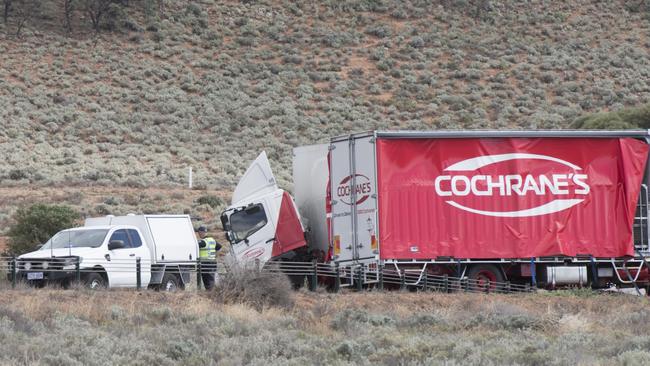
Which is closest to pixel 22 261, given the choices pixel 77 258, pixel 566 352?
pixel 77 258

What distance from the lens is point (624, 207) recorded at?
25.2 meters

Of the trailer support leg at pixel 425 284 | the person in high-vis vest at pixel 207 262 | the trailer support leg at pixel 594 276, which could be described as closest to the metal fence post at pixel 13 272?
the person in high-vis vest at pixel 207 262

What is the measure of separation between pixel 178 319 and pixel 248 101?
41733mm

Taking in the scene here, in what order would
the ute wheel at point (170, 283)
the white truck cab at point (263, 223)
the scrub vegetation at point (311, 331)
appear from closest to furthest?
the scrub vegetation at point (311, 331), the ute wheel at point (170, 283), the white truck cab at point (263, 223)

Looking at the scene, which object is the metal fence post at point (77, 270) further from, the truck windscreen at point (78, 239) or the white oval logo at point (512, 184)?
the white oval logo at point (512, 184)

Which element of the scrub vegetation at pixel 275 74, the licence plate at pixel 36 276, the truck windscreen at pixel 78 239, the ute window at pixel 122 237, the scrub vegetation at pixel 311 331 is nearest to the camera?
the scrub vegetation at pixel 311 331

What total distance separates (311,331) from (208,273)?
24.1ft

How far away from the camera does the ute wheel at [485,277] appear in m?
24.5

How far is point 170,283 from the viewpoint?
80.9 feet

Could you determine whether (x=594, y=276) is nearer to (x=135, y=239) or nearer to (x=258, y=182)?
(x=258, y=182)

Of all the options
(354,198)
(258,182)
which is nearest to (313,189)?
(258,182)

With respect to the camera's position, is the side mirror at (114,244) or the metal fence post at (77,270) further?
the side mirror at (114,244)

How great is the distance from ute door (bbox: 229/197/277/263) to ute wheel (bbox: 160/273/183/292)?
1309mm

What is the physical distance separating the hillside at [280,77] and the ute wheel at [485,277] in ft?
65.6
